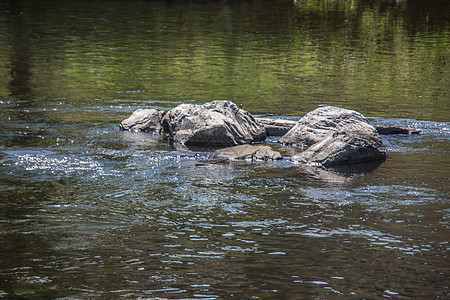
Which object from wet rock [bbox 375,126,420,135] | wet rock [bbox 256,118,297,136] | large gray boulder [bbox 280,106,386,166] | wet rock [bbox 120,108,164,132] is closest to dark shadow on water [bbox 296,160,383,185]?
large gray boulder [bbox 280,106,386,166]

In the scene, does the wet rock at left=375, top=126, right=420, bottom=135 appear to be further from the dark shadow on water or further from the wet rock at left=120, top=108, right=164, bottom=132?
the wet rock at left=120, top=108, right=164, bottom=132

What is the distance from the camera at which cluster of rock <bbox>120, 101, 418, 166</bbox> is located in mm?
11141

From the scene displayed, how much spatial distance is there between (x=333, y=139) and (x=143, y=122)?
4683 millimetres

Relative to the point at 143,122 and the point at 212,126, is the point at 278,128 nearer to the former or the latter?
the point at 212,126

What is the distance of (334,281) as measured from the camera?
6102mm

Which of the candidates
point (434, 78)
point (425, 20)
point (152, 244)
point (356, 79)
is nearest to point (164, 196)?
point (152, 244)

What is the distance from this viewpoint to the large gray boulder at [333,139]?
11.0 meters

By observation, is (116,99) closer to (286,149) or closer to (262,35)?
(286,149)

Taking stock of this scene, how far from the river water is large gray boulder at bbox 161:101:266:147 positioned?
1.93ft

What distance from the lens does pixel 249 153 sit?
1123 cm

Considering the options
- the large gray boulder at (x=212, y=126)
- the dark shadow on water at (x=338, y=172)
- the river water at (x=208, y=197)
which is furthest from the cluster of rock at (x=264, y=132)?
the river water at (x=208, y=197)

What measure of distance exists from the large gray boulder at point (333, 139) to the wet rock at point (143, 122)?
9.88 feet

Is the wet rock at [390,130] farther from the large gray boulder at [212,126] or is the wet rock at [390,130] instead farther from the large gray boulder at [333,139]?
the large gray boulder at [212,126]

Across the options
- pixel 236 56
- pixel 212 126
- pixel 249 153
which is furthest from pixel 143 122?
pixel 236 56
